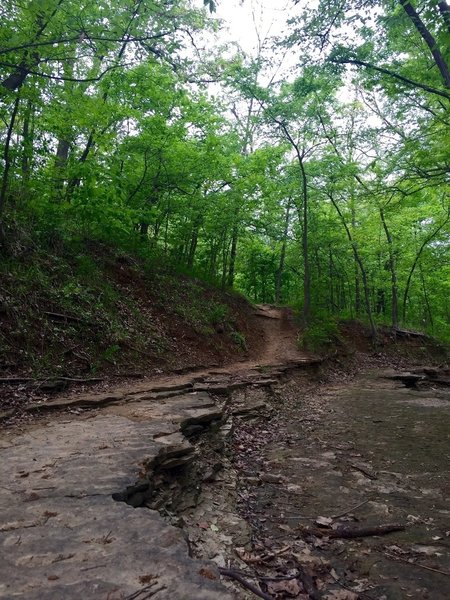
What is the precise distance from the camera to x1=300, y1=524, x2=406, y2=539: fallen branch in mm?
4000

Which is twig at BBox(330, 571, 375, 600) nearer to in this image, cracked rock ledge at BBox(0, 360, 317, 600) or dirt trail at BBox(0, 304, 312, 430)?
cracked rock ledge at BBox(0, 360, 317, 600)

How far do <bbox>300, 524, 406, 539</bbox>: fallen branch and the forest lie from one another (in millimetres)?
5637

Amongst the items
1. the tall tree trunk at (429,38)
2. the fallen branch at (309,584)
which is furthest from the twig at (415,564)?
the tall tree trunk at (429,38)

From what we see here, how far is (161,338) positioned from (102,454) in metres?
6.35

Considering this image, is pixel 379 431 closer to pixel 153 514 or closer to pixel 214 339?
pixel 214 339

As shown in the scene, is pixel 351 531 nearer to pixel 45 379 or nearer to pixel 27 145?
pixel 45 379

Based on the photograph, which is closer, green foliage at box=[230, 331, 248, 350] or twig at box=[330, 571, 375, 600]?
twig at box=[330, 571, 375, 600]

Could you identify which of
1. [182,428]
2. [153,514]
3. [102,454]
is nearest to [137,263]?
[182,428]

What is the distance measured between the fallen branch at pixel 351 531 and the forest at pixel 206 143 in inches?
222

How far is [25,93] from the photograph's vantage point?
21.3ft

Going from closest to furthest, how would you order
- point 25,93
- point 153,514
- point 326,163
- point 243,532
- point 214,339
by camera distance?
point 153,514, point 243,532, point 25,93, point 214,339, point 326,163

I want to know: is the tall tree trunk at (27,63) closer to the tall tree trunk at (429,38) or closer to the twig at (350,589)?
the tall tree trunk at (429,38)

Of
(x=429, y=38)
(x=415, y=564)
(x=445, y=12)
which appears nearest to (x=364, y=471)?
(x=415, y=564)

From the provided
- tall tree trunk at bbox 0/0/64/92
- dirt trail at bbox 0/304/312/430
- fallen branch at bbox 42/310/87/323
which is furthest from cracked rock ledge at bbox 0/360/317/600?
tall tree trunk at bbox 0/0/64/92
